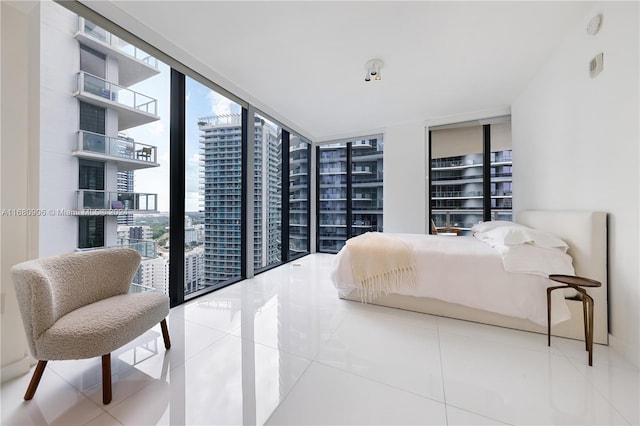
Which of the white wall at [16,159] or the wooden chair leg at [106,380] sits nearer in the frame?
the wooden chair leg at [106,380]

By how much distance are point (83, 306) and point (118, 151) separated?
4.06 feet

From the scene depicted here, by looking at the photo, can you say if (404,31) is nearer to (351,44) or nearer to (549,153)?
(351,44)

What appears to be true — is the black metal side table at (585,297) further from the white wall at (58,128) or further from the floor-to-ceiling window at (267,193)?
the white wall at (58,128)

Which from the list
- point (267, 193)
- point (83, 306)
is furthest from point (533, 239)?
point (267, 193)

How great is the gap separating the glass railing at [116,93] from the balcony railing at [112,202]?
2.56ft

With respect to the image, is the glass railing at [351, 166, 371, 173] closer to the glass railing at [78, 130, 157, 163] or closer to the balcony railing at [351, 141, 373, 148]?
the balcony railing at [351, 141, 373, 148]

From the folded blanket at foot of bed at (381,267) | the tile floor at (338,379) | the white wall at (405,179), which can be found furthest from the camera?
the white wall at (405,179)

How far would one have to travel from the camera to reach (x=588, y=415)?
41.6 inches

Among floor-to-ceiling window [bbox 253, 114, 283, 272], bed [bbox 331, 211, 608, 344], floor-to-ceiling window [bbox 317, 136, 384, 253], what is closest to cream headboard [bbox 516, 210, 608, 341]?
bed [bbox 331, 211, 608, 344]

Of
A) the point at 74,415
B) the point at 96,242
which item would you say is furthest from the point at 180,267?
the point at 74,415

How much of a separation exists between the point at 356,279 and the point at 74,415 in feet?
6.46

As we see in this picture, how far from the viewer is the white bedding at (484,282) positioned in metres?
1.68

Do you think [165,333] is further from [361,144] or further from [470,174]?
[470,174]

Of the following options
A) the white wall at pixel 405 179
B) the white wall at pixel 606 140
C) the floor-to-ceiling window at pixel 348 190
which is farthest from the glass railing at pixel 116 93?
the white wall at pixel 606 140
